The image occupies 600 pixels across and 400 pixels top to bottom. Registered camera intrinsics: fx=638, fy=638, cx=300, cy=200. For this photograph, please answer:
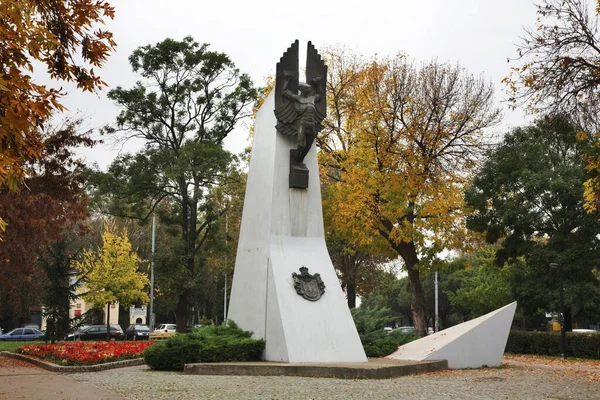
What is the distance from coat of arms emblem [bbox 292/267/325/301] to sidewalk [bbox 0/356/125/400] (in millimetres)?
4986

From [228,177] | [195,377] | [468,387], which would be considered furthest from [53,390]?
[228,177]

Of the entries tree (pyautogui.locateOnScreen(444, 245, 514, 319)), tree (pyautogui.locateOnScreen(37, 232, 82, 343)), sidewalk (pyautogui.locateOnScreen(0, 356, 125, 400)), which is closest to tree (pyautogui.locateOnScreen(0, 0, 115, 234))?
sidewalk (pyautogui.locateOnScreen(0, 356, 125, 400))

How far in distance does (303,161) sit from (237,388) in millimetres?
7082

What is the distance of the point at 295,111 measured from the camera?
15781mm

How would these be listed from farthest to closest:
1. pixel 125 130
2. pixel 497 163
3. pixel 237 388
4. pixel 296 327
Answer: pixel 125 130 → pixel 497 163 → pixel 296 327 → pixel 237 388

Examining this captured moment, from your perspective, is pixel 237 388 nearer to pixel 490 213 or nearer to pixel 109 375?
pixel 109 375

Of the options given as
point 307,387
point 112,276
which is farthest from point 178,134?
point 307,387

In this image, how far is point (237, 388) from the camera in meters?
10.5

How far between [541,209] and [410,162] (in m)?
7.56

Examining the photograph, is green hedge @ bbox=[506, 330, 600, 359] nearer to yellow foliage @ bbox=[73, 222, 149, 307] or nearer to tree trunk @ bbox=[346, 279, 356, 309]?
tree trunk @ bbox=[346, 279, 356, 309]

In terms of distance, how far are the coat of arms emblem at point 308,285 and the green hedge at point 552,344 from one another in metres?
15.2

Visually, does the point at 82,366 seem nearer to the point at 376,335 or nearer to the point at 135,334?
the point at 376,335

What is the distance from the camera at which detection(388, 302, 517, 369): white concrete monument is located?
1509cm

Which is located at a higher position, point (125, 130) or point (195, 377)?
point (125, 130)
